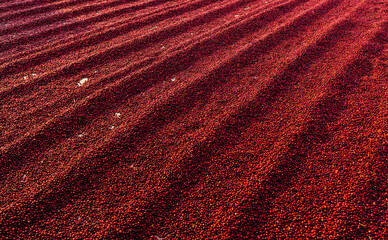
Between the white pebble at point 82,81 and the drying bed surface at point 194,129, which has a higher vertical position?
the white pebble at point 82,81

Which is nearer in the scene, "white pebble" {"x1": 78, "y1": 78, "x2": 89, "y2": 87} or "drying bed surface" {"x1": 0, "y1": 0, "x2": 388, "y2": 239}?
"drying bed surface" {"x1": 0, "y1": 0, "x2": 388, "y2": 239}

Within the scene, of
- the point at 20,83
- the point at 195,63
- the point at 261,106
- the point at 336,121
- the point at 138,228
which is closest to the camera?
the point at 138,228

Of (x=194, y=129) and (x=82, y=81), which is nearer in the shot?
(x=194, y=129)

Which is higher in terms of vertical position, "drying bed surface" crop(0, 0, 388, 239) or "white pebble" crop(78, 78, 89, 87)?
"white pebble" crop(78, 78, 89, 87)

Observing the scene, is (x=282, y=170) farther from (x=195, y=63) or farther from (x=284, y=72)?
(x=195, y=63)

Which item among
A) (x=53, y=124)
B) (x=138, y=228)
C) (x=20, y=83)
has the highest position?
(x=20, y=83)

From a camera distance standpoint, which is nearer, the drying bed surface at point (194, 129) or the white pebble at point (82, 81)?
the drying bed surface at point (194, 129)

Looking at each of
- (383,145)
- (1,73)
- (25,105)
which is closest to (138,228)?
(25,105)

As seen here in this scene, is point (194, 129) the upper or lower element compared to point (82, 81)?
lower
